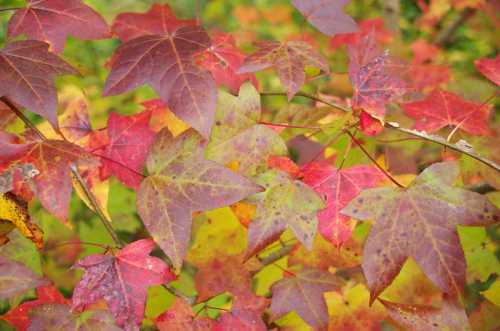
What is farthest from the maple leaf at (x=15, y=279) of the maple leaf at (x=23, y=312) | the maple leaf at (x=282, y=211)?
the maple leaf at (x=282, y=211)

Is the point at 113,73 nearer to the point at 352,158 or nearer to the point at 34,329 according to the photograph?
the point at 34,329

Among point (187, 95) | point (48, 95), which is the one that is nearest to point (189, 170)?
point (187, 95)

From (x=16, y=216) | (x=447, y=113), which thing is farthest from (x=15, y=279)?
(x=447, y=113)

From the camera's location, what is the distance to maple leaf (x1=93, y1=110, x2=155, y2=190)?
1.14 meters

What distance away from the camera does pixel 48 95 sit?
37.3 inches

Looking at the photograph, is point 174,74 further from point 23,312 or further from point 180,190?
point 23,312

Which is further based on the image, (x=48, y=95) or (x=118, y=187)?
(x=118, y=187)

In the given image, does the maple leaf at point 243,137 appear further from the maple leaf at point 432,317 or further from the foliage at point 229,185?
the maple leaf at point 432,317

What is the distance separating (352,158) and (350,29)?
1.16ft

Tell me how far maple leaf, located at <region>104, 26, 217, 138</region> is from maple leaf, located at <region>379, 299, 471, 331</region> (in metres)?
0.51

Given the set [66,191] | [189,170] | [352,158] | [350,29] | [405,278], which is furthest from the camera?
[352,158]

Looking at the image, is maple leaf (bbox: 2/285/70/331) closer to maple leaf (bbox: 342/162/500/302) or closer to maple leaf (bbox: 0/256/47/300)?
maple leaf (bbox: 0/256/47/300)

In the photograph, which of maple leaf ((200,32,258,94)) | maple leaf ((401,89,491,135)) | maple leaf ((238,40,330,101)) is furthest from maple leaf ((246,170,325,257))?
maple leaf ((401,89,491,135))

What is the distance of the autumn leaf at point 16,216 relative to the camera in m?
0.95
